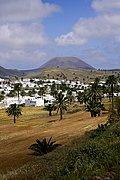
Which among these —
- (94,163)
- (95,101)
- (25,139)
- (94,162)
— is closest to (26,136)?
(25,139)

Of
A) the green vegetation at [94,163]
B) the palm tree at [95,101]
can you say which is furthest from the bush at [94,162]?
the palm tree at [95,101]

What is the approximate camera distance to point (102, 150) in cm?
1509

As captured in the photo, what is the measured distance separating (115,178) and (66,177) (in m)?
2.03

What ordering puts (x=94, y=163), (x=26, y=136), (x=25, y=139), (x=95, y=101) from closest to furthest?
(x=94, y=163) < (x=25, y=139) < (x=26, y=136) < (x=95, y=101)

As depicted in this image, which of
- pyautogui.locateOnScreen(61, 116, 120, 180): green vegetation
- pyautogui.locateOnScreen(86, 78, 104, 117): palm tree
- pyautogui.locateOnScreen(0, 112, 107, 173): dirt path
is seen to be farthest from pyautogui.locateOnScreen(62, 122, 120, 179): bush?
pyautogui.locateOnScreen(86, 78, 104, 117): palm tree

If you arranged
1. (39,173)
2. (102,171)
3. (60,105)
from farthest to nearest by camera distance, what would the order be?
(60,105) → (39,173) → (102,171)

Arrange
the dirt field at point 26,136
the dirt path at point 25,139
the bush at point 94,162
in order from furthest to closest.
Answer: the dirt field at point 26,136, the dirt path at point 25,139, the bush at point 94,162

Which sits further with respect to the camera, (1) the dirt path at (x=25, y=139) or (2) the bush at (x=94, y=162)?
(1) the dirt path at (x=25, y=139)

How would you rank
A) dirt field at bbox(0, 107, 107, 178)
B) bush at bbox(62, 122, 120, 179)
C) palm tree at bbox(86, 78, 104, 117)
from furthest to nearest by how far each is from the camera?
palm tree at bbox(86, 78, 104, 117) → dirt field at bbox(0, 107, 107, 178) → bush at bbox(62, 122, 120, 179)

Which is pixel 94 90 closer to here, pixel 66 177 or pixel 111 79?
pixel 111 79

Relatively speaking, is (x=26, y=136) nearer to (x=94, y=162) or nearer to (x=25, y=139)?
(x=25, y=139)

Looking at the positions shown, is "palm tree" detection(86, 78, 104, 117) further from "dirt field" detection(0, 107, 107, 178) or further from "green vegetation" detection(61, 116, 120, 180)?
"green vegetation" detection(61, 116, 120, 180)

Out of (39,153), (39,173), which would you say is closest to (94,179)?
(39,173)

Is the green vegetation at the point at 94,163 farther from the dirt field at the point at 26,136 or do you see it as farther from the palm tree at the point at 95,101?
the palm tree at the point at 95,101
